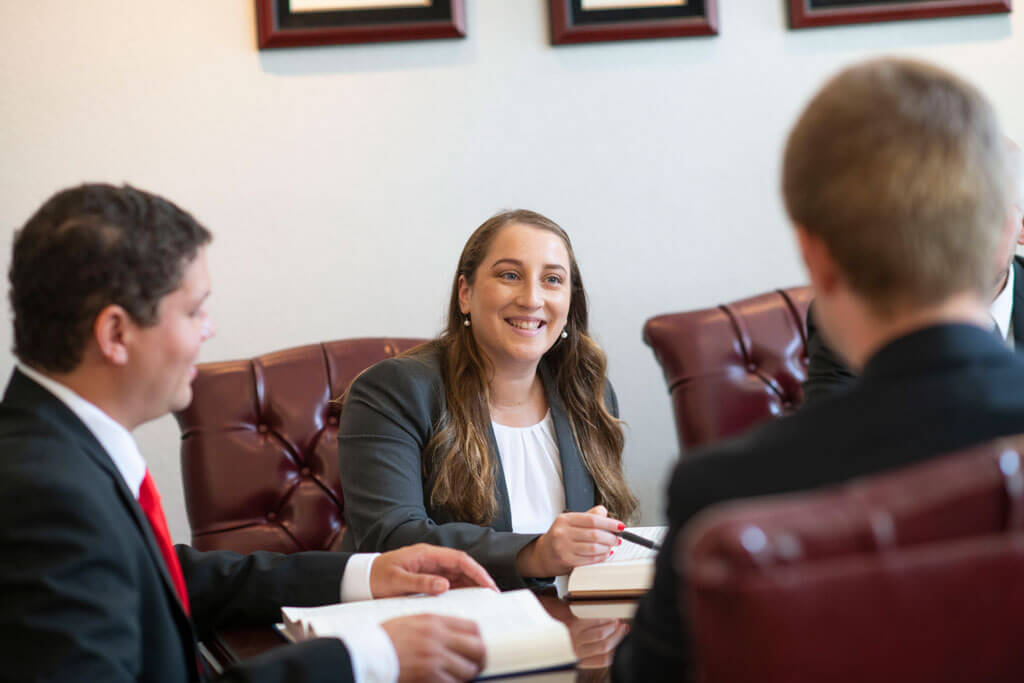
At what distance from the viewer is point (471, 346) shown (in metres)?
2.49

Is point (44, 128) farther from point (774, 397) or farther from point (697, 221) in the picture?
point (774, 397)

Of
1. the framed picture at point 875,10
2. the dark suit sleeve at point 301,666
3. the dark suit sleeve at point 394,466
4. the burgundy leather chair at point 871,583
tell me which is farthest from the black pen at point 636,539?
the framed picture at point 875,10

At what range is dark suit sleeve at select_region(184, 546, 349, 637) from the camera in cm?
170

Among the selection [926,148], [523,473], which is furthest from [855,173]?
[523,473]

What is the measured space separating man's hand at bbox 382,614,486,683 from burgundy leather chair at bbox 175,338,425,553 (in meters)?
1.23

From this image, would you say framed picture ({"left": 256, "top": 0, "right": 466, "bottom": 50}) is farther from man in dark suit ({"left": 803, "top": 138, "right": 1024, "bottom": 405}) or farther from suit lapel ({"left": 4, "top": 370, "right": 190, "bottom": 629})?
suit lapel ({"left": 4, "top": 370, "right": 190, "bottom": 629})

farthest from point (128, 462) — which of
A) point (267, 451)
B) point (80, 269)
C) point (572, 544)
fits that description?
point (267, 451)

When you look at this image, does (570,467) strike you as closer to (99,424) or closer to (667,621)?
(99,424)

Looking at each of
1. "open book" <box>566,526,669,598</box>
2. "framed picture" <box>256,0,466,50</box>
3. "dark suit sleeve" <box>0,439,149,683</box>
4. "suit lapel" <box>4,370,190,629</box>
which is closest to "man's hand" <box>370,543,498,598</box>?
"open book" <box>566,526,669,598</box>

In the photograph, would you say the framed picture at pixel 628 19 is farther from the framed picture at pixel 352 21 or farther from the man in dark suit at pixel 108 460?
the man in dark suit at pixel 108 460

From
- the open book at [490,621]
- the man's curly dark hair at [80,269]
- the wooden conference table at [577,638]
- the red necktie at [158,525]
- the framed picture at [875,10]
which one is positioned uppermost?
the framed picture at [875,10]

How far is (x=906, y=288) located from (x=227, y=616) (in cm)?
124

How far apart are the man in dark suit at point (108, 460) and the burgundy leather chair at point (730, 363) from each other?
1.44m

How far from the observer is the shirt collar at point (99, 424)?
1.33 metres
